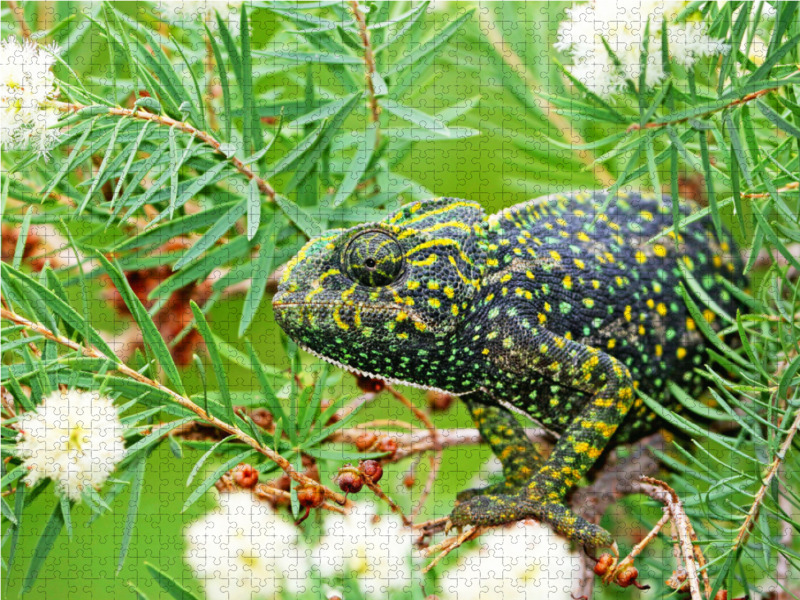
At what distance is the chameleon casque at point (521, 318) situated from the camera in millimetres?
1710

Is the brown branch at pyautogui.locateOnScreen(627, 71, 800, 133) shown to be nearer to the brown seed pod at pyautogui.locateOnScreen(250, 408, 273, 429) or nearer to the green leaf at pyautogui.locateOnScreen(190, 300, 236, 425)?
the green leaf at pyautogui.locateOnScreen(190, 300, 236, 425)

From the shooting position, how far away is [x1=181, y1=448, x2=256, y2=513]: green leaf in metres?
1.33

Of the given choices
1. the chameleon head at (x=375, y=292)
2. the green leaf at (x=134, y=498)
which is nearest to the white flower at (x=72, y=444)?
the green leaf at (x=134, y=498)

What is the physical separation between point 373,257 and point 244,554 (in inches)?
27.0

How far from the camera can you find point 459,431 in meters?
2.17

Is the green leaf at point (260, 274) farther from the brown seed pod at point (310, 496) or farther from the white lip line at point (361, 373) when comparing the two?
the brown seed pod at point (310, 496)

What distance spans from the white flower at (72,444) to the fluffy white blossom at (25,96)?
19.0 inches

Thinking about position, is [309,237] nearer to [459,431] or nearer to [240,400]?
[240,400]

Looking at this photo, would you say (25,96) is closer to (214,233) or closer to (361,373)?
(214,233)

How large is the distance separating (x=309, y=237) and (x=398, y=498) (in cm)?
67

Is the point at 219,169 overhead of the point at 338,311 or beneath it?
overhead

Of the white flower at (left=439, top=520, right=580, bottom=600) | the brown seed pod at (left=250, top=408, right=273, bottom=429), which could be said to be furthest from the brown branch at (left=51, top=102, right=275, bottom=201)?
the white flower at (left=439, top=520, right=580, bottom=600)

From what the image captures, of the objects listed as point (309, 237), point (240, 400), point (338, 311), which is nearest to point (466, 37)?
point (309, 237)

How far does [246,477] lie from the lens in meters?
1.49
